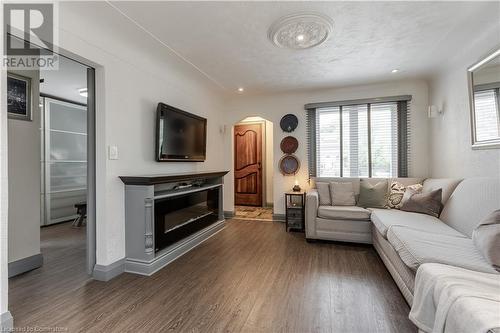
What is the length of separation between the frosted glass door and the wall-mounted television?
2.76m

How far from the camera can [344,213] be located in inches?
122

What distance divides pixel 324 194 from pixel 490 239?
213 centimetres

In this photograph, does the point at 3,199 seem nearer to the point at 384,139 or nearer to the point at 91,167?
the point at 91,167

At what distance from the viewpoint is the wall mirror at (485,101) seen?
2113mm

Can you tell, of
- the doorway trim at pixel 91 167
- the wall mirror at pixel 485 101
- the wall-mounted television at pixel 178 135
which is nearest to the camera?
the wall mirror at pixel 485 101

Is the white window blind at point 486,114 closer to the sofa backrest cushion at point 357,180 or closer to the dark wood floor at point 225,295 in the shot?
the sofa backrest cushion at point 357,180

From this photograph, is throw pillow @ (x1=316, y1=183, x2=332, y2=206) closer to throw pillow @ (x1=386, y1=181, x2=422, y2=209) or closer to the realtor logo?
throw pillow @ (x1=386, y1=181, x2=422, y2=209)

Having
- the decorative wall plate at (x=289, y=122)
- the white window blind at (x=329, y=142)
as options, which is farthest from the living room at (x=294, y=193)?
the decorative wall plate at (x=289, y=122)

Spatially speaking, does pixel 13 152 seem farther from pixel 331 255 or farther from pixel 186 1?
pixel 331 255

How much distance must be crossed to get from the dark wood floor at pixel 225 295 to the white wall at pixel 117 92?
0.45m

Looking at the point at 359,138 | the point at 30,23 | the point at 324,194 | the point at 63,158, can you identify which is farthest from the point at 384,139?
the point at 63,158

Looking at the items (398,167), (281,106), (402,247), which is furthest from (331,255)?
(281,106)

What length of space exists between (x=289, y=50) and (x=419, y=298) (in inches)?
98.0

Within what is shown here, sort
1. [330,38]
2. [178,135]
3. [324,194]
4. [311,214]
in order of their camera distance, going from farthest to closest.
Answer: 1. [324,194]
2. [311,214]
3. [178,135]
4. [330,38]
